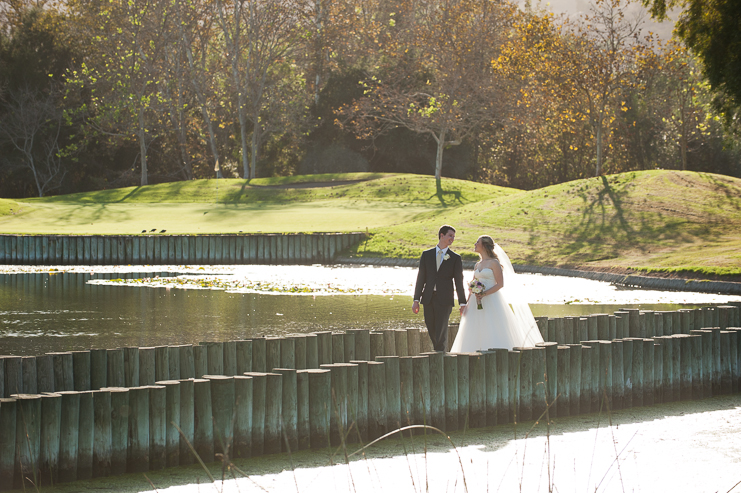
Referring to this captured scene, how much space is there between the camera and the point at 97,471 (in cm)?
652

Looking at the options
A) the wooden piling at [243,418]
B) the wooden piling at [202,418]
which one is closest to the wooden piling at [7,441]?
the wooden piling at [202,418]

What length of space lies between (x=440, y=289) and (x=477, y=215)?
78.6ft

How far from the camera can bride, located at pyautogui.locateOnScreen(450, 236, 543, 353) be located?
9719mm

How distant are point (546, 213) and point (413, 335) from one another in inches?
925

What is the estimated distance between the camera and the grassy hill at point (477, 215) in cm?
2669

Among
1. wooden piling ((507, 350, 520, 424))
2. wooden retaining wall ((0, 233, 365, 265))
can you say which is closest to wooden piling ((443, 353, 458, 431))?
wooden piling ((507, 350, 520, 424))

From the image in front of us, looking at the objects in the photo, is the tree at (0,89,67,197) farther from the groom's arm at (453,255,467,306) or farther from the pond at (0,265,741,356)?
the groom's arm at (453,255,467,306)

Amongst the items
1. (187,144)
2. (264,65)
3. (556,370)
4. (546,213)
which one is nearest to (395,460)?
(556,370)

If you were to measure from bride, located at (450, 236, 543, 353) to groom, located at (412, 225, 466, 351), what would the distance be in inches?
8.4

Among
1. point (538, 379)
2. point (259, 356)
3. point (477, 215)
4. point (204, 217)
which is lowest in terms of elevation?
point (538, 379)

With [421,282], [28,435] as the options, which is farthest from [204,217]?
[28,435]

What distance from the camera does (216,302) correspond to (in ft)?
59.0

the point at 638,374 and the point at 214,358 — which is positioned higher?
the point at 214,358

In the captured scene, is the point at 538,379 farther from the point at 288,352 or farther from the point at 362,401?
the point at 288,352
